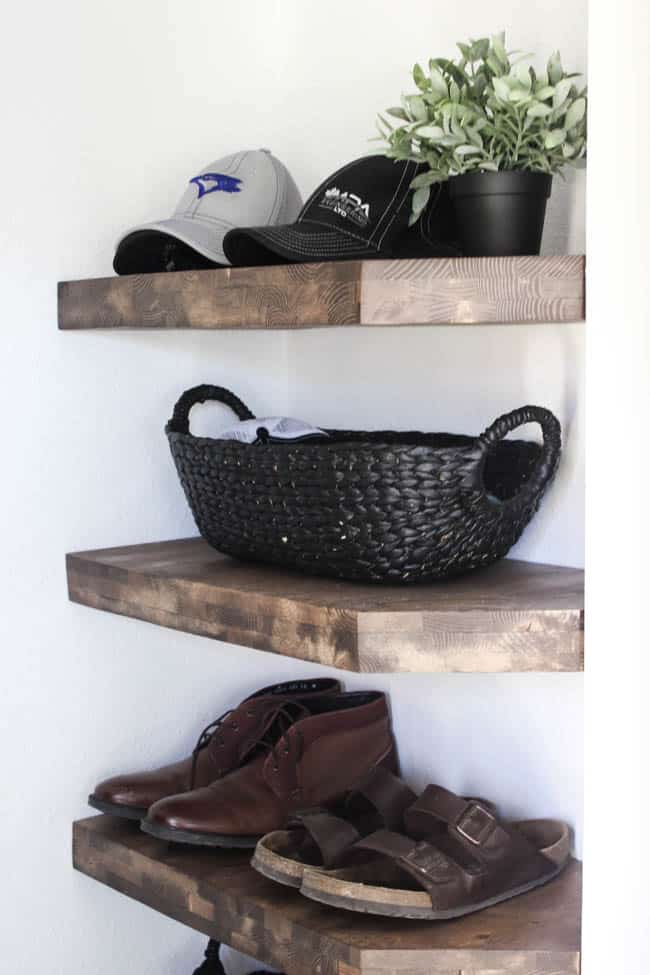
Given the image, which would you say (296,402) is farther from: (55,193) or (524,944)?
(524,944)

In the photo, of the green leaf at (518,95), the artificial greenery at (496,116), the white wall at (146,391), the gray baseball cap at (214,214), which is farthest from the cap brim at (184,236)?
the green leaf at (518,95)

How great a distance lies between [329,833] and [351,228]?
→ 0.56m

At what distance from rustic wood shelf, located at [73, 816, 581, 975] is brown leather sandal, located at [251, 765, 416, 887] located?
0.03m

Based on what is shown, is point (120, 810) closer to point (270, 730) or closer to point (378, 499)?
point (270, 730)

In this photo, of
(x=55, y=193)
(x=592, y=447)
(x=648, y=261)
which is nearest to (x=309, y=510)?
(x=592, y=447)

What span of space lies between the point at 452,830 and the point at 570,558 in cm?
29

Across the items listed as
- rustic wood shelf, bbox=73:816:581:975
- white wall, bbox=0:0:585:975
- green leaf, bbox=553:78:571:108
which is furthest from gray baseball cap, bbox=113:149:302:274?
rustic wood shelf, bbox=73:816:581:975

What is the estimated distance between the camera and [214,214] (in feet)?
4.25

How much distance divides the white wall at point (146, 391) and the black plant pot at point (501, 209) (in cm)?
19

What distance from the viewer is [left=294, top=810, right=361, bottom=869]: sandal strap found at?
3.84 feet

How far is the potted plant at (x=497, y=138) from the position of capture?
1043mm

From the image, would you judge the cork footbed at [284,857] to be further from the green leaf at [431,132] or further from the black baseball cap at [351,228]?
the green leaf at [431,132]

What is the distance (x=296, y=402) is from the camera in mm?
1569

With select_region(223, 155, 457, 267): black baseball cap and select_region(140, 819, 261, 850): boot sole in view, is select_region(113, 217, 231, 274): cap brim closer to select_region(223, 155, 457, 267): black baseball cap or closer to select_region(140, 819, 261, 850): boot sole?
select_region(223, 155, 457, 267): black baseball cap
